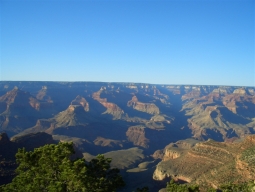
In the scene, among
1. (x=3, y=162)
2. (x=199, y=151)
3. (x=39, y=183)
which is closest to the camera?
(x=39, y=183)

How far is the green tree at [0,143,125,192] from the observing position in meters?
24.6

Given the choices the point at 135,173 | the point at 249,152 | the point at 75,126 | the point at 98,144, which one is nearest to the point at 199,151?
the point at 249,152

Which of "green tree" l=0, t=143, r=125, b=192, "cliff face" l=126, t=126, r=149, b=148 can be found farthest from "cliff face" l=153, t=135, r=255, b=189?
"cliff face" l=126, t=126, r=149, b=148

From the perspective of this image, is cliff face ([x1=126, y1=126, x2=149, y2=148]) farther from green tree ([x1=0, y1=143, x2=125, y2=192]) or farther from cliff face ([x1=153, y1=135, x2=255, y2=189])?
green tree ([x1=0, y1=143, x2=125, y2=192])

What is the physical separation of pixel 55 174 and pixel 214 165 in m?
48.5

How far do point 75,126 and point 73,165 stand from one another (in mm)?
169987

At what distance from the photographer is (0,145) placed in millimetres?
78938

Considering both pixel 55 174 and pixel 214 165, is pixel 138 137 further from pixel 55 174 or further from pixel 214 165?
pixel 55 174

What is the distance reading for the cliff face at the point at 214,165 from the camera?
183 ft

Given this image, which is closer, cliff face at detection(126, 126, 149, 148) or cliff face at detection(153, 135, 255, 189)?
cliff face at detection(153, 135, 255, 189)

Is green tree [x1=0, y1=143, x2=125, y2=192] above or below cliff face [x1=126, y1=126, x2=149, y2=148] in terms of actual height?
above

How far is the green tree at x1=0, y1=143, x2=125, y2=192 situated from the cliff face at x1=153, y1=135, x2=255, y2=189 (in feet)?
117

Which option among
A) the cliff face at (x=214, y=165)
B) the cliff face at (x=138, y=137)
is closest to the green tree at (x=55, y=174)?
the cliff face at (x=214, y=165)

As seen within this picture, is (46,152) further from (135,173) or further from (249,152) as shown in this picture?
(135,173)
